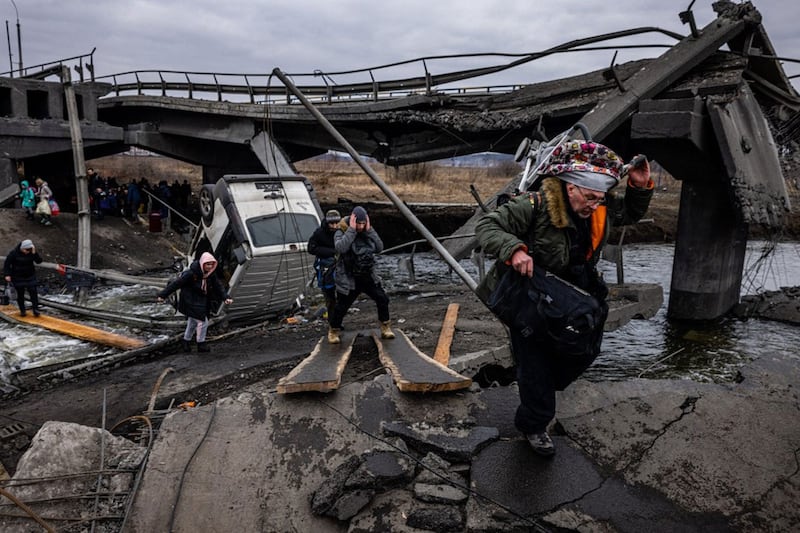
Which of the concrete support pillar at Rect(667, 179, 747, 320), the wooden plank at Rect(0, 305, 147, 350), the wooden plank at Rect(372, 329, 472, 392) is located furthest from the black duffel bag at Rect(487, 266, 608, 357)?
the concrete support pillar at Rect(667, 179, 747, 320)

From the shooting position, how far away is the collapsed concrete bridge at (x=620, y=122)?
36.0 feet

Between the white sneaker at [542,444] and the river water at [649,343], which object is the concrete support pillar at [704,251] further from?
Answer: the white sneaker at [542,444]

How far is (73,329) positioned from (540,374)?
11.7 meters

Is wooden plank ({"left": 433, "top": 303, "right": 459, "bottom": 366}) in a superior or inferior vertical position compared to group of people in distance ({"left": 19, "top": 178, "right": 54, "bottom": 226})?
inferior

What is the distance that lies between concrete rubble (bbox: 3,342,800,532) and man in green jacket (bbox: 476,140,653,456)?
419 millimetres

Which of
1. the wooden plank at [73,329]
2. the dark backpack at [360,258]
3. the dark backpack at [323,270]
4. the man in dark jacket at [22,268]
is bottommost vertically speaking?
the wooden plank at [73,329]

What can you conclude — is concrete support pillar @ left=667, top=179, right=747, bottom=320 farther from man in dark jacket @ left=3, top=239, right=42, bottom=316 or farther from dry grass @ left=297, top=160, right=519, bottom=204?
dry grass @ left=297, top=160, right=519, bottom=204

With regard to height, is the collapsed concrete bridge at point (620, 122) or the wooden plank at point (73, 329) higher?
the collapsed concrete bridge at point (620, 122)

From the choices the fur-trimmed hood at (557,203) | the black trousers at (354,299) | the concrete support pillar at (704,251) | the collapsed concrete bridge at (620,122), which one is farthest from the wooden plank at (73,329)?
the concrete support pillar at (704,251)

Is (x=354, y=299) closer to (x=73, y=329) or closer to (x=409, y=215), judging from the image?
(x=409, y=215)

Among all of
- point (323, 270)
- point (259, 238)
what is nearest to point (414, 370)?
point (323, 270)

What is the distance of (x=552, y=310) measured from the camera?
10.5 ft

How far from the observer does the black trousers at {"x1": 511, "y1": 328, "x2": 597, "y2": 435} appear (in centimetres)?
348

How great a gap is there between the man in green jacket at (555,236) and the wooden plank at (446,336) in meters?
3.20
